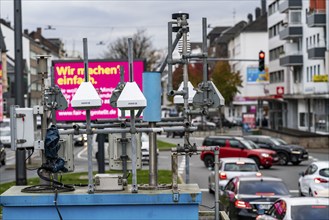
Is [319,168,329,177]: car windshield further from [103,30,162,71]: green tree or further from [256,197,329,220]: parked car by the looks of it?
[103,30,162,71]: green tree

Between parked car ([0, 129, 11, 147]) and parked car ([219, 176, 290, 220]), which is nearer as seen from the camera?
parked car ([219, 176, 290, 220])

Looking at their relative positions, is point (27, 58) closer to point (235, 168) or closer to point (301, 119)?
point (301, 119)

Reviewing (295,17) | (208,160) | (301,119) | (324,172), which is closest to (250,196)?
(324,172)

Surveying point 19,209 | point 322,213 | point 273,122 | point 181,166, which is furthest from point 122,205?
point 273,122

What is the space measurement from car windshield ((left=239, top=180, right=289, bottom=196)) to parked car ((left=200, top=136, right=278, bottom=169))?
64.0ft

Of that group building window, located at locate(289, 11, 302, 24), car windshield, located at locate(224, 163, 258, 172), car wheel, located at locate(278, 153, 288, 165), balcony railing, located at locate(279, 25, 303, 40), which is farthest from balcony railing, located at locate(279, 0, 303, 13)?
car windshield, located at locate(224, 163, 258, 172)

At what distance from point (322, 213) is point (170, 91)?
19.7ft

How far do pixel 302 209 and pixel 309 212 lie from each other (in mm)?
149

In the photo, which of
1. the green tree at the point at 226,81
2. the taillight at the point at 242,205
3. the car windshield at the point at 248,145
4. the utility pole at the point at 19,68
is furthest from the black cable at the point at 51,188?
the green tree at the point at 226,81

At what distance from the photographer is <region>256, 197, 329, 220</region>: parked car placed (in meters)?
15.1

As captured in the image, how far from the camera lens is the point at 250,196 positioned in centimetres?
1995

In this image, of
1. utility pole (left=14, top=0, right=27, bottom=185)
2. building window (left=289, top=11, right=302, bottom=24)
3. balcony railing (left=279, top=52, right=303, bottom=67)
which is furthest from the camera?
building window (left=289, top=11, right=302, bottom=24)

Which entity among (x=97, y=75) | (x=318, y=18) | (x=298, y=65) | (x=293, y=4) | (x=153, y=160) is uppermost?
(x=293, y=4)

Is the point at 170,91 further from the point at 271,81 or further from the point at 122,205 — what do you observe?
the point at 271,81
